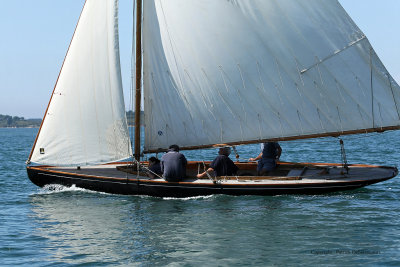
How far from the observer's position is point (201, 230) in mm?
15219

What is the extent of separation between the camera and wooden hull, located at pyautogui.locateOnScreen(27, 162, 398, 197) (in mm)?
19047

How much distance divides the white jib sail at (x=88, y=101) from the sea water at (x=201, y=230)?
1.46 metres

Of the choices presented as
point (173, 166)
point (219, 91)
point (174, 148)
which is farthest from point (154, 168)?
point (219, 91)

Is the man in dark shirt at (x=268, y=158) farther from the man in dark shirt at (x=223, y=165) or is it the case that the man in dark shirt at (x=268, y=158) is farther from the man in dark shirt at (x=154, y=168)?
the man in dark shirt at (x=154, y=168)

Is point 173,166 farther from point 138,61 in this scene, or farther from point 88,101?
point 138,61

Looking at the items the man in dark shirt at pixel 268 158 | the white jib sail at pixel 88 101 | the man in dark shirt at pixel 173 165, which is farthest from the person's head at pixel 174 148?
the man in dark shirt at pixel 268 158

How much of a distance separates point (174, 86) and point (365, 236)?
8.74 meters

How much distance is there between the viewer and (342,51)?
19281 millimetres

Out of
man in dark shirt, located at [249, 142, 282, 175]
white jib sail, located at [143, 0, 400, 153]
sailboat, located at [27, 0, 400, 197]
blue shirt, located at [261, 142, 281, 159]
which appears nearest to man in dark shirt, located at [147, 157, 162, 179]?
sailboat, located at [27, 0, 400, 197]

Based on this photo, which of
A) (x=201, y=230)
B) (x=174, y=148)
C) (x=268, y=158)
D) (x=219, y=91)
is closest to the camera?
(x=201, y=230)

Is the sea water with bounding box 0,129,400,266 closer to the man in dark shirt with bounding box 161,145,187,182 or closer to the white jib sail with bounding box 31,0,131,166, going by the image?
the man in dark shirt with bounding box 161,145,187,182

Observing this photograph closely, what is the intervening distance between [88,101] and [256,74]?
560 centimetres

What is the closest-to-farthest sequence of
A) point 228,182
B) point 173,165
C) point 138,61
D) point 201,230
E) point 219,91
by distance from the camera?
point 201,230 → point 228,182 → point 173,165 → point 219,91 → point 138,61

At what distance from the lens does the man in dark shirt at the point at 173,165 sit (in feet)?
64.0
